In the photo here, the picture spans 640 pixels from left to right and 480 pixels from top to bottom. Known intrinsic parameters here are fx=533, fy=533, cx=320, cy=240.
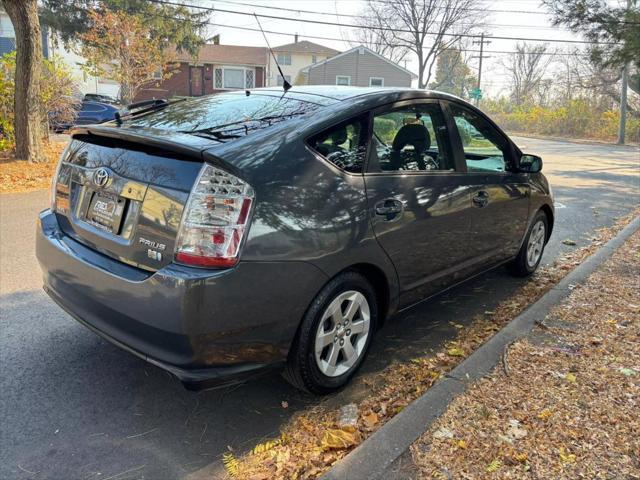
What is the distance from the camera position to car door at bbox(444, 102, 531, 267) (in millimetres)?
4002

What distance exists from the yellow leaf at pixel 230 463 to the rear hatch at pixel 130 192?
963 millimetres

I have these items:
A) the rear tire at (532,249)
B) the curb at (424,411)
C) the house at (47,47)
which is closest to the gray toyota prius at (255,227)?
the curb at (424,411)

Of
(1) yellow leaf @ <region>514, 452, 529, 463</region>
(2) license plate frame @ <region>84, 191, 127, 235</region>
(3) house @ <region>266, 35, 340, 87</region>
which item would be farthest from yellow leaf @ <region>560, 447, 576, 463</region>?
(3) house @ <region>266, 35, 340, 87</region>

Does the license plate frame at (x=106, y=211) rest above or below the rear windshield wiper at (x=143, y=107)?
below

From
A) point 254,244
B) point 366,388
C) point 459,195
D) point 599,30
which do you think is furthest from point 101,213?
point 599,30

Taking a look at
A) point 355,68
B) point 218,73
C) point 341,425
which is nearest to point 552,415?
point 341,425

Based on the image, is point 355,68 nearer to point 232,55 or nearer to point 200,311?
point 232,55

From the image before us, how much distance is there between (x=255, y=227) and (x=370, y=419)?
122cm

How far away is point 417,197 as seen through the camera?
3.37 m

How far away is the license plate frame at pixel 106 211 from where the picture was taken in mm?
2697

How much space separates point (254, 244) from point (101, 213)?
93 centimetres

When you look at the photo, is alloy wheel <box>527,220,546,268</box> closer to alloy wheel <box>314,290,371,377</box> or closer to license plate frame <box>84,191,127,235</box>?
alloy wheel <box>314,290,371,377</box>

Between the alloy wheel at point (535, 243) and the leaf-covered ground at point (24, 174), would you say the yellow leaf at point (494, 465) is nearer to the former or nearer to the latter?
the alloy wheel at point (535, 243)

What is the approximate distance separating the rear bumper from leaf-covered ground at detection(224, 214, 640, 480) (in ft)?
1.23
